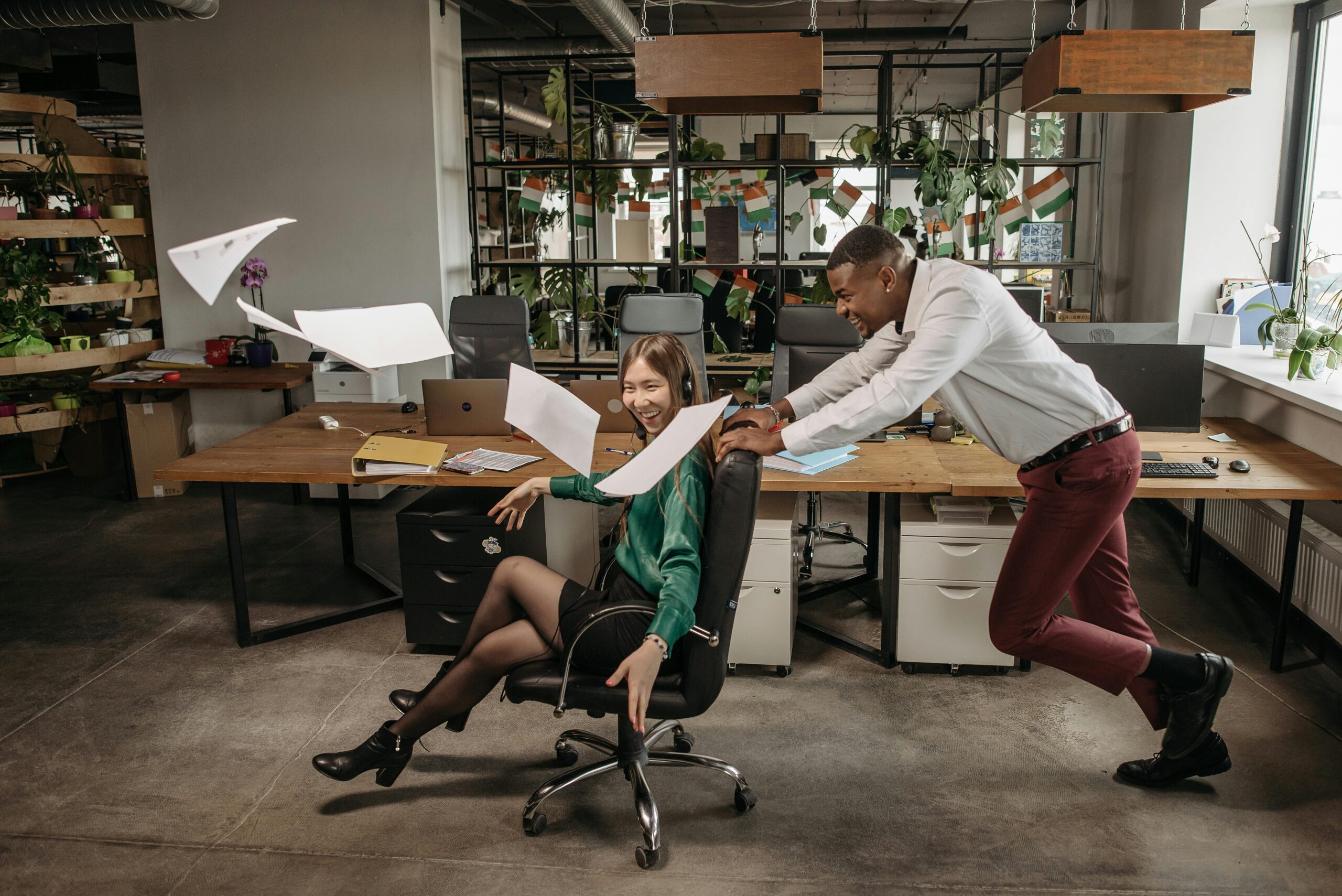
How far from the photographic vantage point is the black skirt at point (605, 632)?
2.32 metres

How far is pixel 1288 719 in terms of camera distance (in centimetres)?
306

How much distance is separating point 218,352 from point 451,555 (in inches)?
129

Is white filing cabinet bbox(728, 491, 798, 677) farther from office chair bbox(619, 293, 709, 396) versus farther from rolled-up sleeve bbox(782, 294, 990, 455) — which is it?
office chair bbox(619, 293, 709, 396)

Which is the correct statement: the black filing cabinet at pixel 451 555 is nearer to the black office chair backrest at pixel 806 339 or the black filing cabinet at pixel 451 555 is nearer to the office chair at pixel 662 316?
the black office chair backrest at pixel 806 339

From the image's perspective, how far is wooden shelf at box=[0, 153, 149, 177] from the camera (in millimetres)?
5754

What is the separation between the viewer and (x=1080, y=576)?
2.82m

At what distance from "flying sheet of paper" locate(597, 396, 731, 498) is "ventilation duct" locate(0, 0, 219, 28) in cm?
405

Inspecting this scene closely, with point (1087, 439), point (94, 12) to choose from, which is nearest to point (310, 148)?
point (94, 12)

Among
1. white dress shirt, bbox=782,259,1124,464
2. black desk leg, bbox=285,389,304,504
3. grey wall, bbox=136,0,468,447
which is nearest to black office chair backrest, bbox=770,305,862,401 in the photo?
white dress shirt, bbox=782,259,1124,464

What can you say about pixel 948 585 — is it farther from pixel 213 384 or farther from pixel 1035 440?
pixel 213 384

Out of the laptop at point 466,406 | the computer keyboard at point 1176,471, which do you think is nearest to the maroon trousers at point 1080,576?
the computer keyboard at point 1176,471

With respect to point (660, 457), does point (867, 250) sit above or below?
above

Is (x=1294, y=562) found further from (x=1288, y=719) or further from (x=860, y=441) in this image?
(x=860, y=441)

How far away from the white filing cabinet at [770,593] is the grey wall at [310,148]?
11.4 feet
